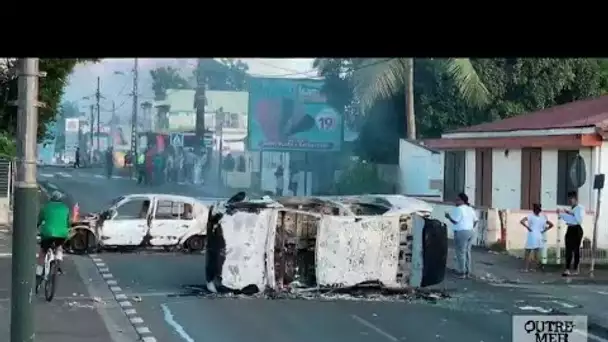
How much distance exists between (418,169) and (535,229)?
18010mm

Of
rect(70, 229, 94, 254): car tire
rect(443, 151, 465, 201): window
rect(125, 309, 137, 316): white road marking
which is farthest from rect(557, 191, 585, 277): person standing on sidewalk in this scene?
rect(443, 151, 465, 201): window

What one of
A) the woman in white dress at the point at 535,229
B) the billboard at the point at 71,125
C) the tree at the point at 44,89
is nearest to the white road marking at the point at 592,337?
the woman in white dress at the point at 535,229

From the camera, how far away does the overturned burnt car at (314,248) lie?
16234mm

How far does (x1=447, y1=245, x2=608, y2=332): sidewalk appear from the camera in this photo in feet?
51.9

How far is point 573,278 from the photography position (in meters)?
20.0

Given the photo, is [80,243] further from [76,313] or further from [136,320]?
[136,320]

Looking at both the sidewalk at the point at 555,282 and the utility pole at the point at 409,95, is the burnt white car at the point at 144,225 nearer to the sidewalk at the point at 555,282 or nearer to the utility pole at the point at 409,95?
the sidewalk at the point at 555,282

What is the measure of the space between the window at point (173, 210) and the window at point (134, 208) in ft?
0.95

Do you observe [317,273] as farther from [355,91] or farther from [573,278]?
[355,91]

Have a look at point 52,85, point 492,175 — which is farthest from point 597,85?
point 52,85

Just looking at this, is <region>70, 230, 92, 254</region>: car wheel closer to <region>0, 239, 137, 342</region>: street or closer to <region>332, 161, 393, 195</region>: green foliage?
<region>0, 239, 137, 342</region>: street

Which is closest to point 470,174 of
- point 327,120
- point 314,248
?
point 314,248

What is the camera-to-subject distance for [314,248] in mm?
16703

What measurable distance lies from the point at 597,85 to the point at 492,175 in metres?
12.5
